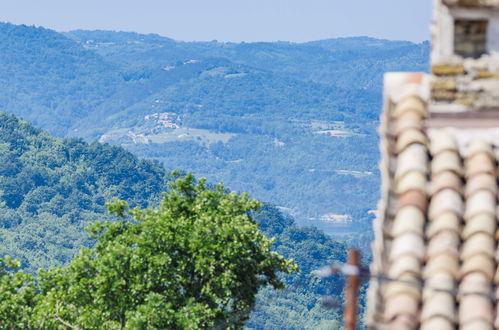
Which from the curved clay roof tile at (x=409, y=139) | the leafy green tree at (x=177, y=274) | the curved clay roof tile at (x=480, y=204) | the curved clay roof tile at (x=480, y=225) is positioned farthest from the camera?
the leafy green tree at (x=177, y=274)

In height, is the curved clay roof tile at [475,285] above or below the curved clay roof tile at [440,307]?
above

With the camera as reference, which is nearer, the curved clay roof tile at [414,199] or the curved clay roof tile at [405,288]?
the curved clay roof tile at [405,288]

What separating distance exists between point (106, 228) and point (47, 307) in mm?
6484

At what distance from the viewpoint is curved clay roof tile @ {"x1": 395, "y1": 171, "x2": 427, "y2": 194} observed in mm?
8312

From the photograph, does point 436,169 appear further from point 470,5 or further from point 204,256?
point 204,256

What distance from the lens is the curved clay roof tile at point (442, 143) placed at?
8.45 metres

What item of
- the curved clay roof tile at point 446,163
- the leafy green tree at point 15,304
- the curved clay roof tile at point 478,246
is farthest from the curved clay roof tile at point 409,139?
the leafy green tree at point 15,304

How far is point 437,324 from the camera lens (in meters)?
7.54

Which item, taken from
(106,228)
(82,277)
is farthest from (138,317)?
(106,228)

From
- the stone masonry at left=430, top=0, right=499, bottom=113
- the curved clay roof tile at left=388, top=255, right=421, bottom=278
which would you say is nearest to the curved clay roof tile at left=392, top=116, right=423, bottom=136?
the stone masonry at left=430, top=0, right=499, bottom=113

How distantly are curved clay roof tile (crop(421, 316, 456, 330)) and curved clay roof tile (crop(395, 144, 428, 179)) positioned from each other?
4.00 feet

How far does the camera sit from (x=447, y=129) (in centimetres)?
855

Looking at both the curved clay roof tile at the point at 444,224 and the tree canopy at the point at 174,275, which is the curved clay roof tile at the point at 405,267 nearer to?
the curved clay roof tile at the point at 444,224

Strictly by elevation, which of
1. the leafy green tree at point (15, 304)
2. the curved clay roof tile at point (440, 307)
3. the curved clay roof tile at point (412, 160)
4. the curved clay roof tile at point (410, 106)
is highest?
the leafy green tree at point (15, 304)
